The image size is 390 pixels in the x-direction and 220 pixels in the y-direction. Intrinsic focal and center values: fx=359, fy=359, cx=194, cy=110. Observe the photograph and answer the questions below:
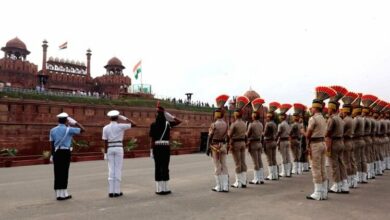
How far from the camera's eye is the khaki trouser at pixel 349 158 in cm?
780

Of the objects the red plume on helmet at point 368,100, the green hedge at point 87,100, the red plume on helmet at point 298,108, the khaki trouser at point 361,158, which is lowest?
the khaki trouser at point 361,158

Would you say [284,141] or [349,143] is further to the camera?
[284,141]

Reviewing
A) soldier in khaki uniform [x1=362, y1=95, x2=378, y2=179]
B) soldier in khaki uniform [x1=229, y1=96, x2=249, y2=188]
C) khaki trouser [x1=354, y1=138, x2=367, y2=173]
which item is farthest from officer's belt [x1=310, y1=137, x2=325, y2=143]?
soldier in khaki uniform [x1=362, y1=95, x2=378, y2=179]

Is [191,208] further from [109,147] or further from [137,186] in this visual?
[137,186]

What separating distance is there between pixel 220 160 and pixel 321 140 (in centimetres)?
208

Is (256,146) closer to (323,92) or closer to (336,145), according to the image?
(336,145)

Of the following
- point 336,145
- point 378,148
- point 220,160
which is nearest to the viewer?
point 336,145

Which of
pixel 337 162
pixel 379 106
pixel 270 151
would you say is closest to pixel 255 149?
pixel 270 151

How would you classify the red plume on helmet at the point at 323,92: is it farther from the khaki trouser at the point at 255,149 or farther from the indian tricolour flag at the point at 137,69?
the indian tricolour flag at the point at 137,69

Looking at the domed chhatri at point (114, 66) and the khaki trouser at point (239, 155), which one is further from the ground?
the domed chhatri at point (114, 66)

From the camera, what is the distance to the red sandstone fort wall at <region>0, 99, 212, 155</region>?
19.1m

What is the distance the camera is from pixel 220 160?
24.9 ft

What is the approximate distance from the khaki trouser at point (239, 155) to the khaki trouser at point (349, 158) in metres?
2.17

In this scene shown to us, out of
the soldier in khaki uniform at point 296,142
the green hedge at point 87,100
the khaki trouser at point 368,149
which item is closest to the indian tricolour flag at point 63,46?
the green hedge at point 87,100
